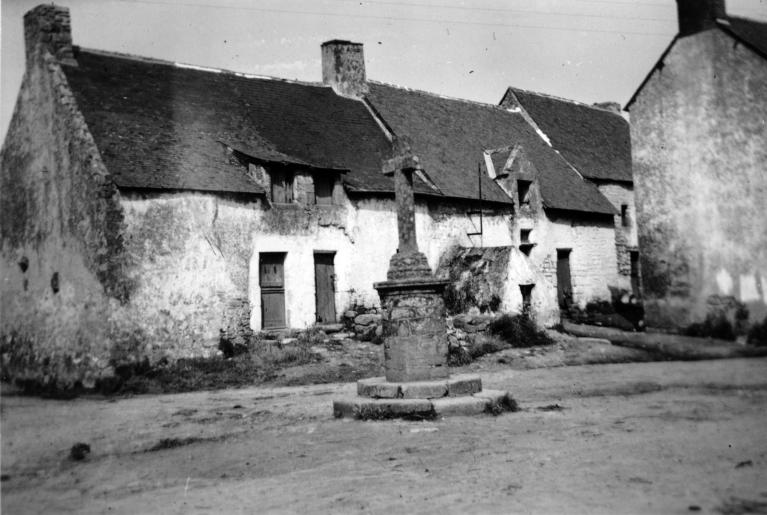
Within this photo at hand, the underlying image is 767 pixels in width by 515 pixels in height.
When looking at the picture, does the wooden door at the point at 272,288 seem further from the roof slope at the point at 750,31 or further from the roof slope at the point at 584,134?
the roof slope at the point at 584,134

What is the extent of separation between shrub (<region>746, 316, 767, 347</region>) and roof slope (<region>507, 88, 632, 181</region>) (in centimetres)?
1288

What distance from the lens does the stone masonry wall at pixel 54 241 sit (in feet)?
57.6

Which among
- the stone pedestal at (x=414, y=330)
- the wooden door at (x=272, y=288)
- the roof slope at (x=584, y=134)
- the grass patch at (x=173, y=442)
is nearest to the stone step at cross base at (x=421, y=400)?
the stone pedestal at (x=414, y=330)

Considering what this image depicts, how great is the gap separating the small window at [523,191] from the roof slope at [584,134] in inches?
173

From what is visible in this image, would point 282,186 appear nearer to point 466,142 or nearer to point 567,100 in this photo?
point 466,142

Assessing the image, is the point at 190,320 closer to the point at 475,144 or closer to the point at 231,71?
the point at 231,71

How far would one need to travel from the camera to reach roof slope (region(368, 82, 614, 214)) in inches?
1022

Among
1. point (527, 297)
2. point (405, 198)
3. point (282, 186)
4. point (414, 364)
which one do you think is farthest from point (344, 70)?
point (414, 364)

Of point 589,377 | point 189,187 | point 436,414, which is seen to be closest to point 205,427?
point 436,414

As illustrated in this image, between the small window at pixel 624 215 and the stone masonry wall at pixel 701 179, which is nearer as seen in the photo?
the stone masonry wall at pixel 701 179

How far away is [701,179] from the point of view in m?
20.3

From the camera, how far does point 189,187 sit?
1855 cm

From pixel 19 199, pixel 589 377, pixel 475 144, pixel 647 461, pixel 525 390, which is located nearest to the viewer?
pixel 647 461

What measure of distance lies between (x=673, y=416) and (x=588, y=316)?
1589cm
